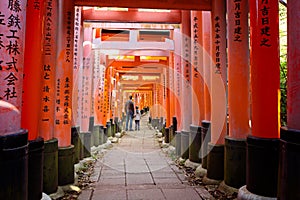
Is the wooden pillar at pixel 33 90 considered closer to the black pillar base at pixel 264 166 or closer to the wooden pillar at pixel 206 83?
the black pillar base at pixel 264 166

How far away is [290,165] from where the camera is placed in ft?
7.19

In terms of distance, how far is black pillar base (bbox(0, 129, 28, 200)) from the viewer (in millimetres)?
2119

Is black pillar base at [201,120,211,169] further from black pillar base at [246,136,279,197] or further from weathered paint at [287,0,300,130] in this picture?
weathered paint at [287,0,300,130]

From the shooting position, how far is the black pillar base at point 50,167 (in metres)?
3.72

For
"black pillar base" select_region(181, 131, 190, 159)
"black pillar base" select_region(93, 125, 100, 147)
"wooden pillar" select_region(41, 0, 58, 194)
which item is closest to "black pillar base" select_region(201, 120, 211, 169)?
"black pillar base" select_region(181, 131, 190, 159)

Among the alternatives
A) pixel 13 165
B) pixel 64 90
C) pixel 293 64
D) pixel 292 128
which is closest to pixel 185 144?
pixel 64 90

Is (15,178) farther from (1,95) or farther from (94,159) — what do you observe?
(94,159)

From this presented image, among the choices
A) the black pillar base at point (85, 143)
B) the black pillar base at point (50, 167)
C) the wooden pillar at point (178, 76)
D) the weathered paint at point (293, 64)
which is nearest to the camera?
the weathered paint at point (293, 64)

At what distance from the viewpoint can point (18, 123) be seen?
2350mm

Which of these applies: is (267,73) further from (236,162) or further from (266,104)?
(236,162)

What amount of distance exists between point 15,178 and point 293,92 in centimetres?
234

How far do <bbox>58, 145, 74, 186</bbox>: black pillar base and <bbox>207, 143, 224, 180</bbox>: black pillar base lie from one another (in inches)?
90.8

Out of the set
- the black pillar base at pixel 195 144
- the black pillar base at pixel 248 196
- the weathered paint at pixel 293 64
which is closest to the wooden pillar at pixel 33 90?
the black pillar base at pixel 248 196

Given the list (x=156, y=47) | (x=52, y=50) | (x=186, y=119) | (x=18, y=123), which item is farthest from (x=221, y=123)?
Answer: (x=156, y=47)
